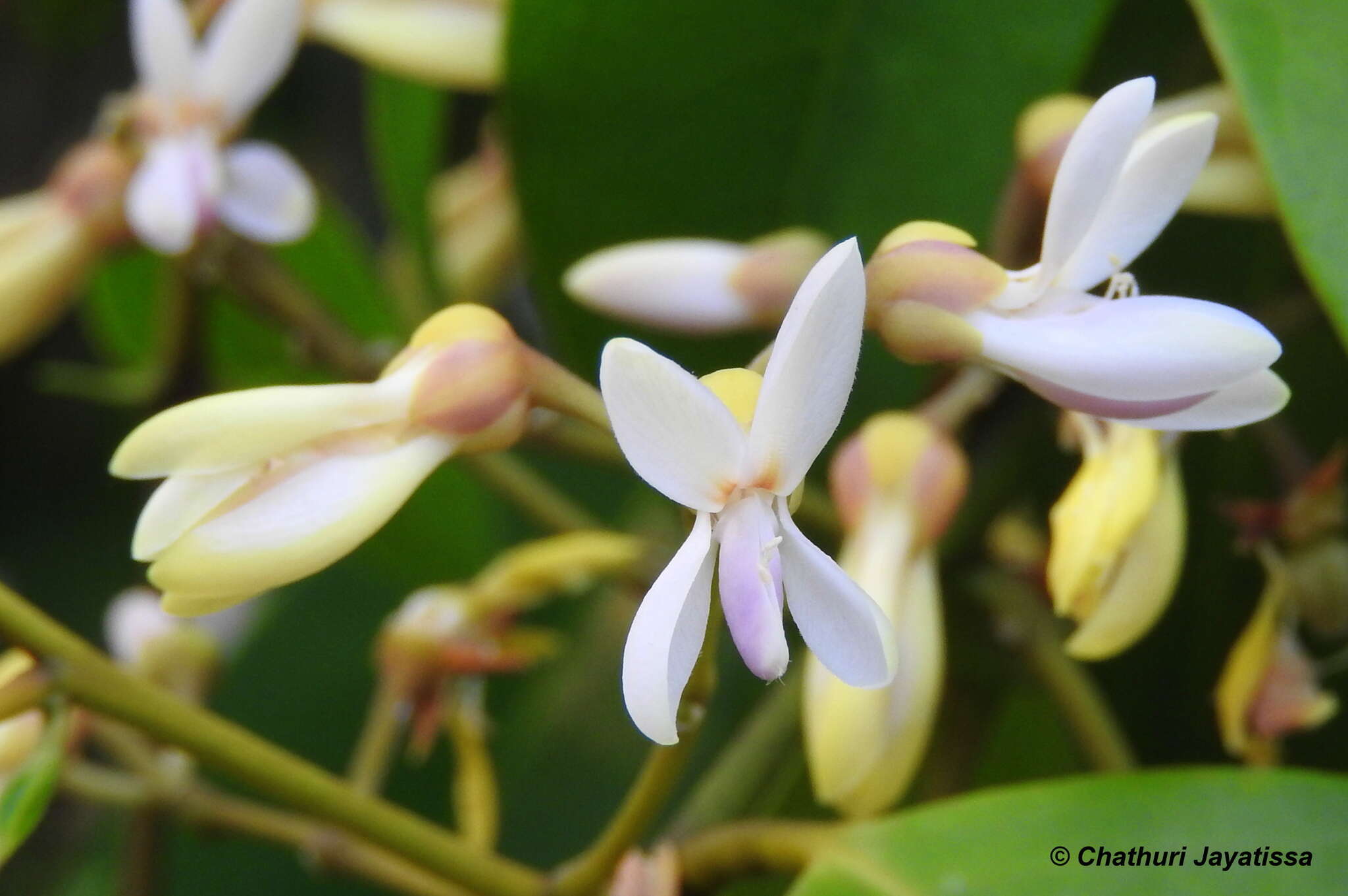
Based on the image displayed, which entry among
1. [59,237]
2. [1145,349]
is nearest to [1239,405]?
[1145,349]

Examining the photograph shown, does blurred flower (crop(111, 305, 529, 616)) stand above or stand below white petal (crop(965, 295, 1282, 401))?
below

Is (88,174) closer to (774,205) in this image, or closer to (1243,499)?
(774,205)

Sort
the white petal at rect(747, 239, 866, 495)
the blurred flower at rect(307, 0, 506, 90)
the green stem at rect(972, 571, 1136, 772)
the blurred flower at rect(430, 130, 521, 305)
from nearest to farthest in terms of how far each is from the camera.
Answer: the white petal at rect(747, 239, 866, 495) → the green stem at rect(972, 571, 1136, 772) → the blurred flower at rect(307, 0, 506, 90) → the blurred flower at rect(430, 130, 521, 305)

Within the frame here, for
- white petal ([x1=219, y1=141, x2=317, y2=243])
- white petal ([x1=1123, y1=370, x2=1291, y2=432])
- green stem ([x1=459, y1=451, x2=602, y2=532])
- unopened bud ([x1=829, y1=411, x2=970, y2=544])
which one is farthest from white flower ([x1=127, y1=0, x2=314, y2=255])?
white petal ([x1=1123, y1=370, x2=1291, y2=432])

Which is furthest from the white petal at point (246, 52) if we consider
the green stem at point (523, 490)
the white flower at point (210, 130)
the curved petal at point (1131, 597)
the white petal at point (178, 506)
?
the curved petal at point (1131, 597)

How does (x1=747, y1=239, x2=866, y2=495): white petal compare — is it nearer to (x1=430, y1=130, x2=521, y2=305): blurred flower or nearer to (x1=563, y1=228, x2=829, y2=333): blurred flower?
(x1=563, y1=228, x2=829, y2=333): blurred flower

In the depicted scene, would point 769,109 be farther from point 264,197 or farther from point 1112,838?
point 1112,838
